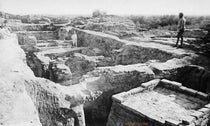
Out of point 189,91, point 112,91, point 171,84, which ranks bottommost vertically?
point 112,91

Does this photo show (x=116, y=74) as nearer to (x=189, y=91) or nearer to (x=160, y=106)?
(x=160, y=106)

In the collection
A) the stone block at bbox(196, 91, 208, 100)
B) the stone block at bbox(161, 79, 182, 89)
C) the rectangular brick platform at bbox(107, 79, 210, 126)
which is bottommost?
the rectangular brick platform at bbox(107, 79, 210, 126)

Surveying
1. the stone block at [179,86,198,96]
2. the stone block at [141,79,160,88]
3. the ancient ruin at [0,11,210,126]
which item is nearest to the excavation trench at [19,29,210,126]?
the ancient ruin at [0,11,210,126]

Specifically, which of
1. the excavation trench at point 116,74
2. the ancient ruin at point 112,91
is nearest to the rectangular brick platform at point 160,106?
the ancient ruin at point 112,91

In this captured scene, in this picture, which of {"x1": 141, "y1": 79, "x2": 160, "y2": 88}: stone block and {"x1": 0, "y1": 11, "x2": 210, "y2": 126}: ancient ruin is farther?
{"x1": 141, "y1": 79, "x2": 160, "y2": 88}: stone block

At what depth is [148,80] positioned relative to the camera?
7.73 metres

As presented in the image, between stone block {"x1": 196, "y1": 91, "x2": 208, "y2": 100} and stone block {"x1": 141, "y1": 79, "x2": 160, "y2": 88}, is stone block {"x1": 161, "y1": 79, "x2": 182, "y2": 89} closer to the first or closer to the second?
stone block {"x1": 141, "y1": 79, "x2": 160, "y2": 88}

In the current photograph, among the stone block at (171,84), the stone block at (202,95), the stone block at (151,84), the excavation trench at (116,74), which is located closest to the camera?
the stone block at (202,95)

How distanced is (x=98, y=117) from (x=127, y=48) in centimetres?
625

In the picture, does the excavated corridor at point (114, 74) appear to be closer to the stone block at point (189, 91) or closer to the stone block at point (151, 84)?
the stone block at point (151, 84)

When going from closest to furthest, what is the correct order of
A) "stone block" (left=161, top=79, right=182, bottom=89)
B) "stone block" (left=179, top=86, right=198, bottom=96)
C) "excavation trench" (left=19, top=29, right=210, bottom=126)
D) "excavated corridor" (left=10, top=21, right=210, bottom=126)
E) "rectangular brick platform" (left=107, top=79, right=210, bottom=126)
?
"rectangular brick platform" (left=107, top=79, right=210, bottom=126), "stone block" (left=179, top=86, right=198, bottom=96), "stone block" (left=161, top=79, right=182, bottom=89), "excavated corridor" (left=10, top=21, right=210, bottom=126), "excavation trench" (left=19, top=29, right=210, bottom=126)

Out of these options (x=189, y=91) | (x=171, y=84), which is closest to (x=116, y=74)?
(x=171, y=84)

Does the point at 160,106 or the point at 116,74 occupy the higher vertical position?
the point at 116,74

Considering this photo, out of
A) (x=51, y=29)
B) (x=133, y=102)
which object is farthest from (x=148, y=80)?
(x=51, y=29)
